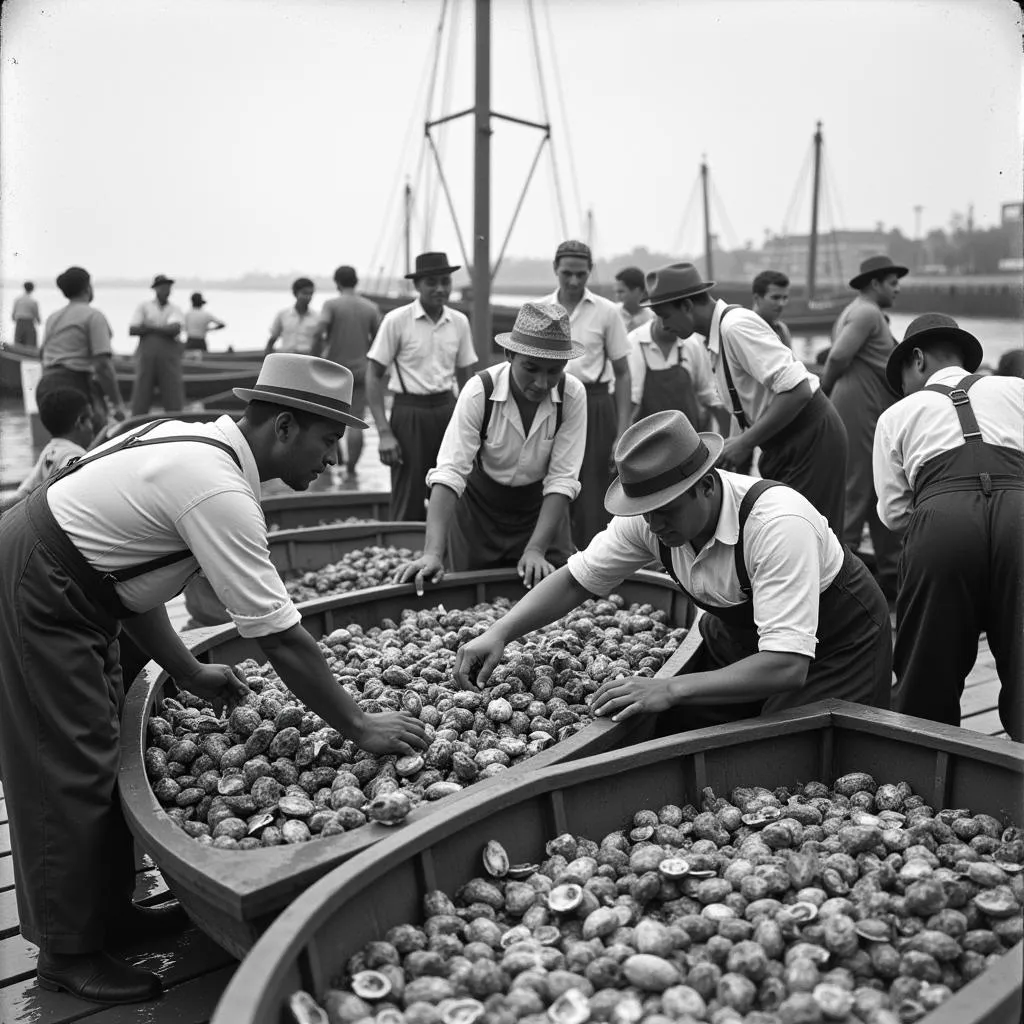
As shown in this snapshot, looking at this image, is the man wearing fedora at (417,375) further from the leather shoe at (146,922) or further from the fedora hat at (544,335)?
the leather shoe at (146,922)

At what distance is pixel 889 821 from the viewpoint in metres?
2.48

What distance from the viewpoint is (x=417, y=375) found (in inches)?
239

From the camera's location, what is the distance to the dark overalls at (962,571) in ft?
10.6

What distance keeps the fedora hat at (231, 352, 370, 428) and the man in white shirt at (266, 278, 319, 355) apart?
794cm

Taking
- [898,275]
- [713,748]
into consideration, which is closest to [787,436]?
[898,275]

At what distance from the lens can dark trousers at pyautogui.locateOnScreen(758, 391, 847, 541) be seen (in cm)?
468

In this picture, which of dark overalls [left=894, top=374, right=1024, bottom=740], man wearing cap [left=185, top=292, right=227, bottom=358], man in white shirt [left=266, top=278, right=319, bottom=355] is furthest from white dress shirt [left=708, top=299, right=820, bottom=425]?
man wearing cap [left=185, top=292, right=227, bottom=358]

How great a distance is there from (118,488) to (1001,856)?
2132 mm

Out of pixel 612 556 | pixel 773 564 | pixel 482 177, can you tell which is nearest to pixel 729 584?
pixel 773 564

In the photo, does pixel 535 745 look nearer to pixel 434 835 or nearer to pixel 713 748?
pixel 713 748

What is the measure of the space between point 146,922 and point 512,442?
7.49 ft

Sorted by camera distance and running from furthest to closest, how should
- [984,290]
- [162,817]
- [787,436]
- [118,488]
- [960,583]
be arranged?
[984,290], [787,436], [960,583], [118,488], [162,817]

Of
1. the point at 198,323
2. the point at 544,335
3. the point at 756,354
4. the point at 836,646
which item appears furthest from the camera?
the point at 198,323

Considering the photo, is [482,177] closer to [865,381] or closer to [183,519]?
[865,381]
